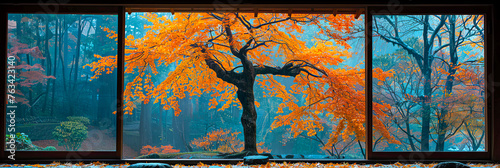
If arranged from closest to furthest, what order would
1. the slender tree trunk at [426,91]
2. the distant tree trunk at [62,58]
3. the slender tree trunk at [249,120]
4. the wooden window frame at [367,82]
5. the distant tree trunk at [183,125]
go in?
the wooden window frame at [367,82] → the slender tree trunk at [426,91] → the distant tree trunk at [62,58] → the slender tree trunk at [249,120] → the distant tree trunk at [183,125]

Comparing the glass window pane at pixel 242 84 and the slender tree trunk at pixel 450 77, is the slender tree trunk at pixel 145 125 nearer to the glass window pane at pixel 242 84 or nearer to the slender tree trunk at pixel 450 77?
the glass window pane at pixel 242 84

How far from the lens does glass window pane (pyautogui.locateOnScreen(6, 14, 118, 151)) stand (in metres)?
4.72

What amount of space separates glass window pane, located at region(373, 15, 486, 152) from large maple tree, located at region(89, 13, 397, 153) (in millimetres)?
274

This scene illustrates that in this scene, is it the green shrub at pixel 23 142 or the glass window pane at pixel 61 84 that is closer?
the green shrub at pixel 23 142

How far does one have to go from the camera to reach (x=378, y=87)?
5.27 metres

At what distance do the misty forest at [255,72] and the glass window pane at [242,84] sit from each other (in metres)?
0.02

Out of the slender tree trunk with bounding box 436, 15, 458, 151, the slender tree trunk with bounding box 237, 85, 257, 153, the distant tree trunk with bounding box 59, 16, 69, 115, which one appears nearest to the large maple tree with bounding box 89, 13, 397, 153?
the slender tree trunk with bounding box 237, 85, 257, 153

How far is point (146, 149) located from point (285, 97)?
3.36m

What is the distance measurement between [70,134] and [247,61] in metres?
3.32

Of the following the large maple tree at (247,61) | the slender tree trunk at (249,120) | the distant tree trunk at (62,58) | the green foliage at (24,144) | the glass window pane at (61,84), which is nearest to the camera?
the green foliage at (24,144)

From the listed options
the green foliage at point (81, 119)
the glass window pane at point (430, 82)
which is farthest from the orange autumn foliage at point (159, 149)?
the glass window pane at point (430, 82)

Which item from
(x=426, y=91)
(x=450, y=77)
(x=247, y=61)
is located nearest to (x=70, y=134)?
(x=247, y=61)

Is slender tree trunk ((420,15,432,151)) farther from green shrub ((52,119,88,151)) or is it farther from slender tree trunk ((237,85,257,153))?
green shrub ((52,119,88,151))

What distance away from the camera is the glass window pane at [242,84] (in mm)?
5387
